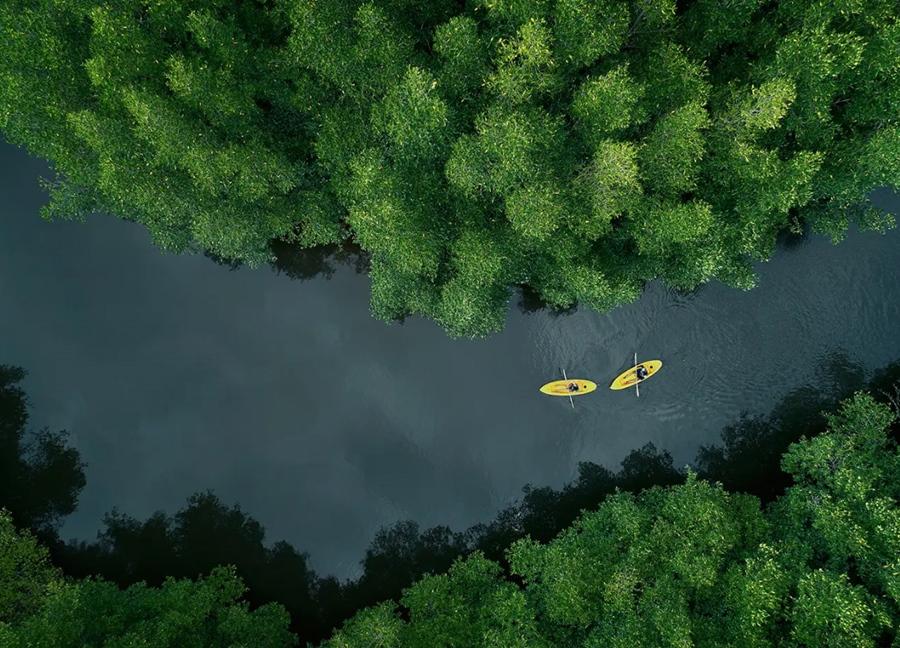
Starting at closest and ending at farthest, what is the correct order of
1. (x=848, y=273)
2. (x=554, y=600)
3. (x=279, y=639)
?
1. (x=554, y=600)
2. (x=279, y=639)
3. (x=848, y=273)

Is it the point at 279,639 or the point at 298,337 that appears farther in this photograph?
the point at 298,337

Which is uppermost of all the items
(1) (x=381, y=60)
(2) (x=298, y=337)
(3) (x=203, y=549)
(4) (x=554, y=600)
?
(1) (x=381, y=60)

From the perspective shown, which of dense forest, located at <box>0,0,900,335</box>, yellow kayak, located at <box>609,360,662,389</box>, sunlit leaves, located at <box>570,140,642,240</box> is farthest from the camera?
yellow kayak, located at <box>609,360,662,389</box>

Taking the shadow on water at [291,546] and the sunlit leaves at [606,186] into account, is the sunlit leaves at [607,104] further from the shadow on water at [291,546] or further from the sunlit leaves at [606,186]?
the shadow on water at [291,546]

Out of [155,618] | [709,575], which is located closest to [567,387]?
[709,575]

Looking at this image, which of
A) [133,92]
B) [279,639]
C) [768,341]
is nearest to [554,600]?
[279,639]

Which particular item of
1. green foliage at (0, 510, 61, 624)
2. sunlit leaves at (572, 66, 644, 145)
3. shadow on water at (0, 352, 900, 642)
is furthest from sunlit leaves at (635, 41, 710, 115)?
green foliage at (0, 510, 61, 624)

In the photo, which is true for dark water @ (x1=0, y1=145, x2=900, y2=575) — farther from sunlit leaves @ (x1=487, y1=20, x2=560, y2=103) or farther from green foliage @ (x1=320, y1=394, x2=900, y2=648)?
sunlit leaves @ (x1=487, y1=20, x2=560, y2=103)

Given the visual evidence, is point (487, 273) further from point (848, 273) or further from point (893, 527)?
point (848, 273)
